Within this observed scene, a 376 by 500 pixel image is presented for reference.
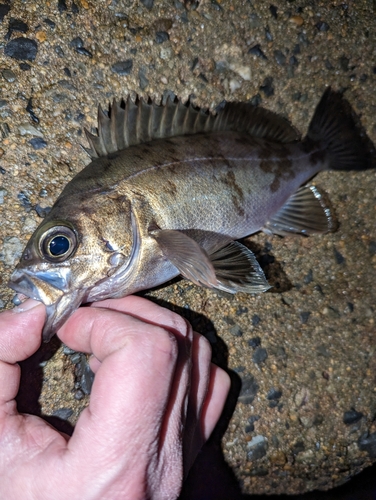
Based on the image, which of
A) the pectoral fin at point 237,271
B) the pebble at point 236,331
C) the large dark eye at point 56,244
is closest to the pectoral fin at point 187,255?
the pectoral fin at point 237,271

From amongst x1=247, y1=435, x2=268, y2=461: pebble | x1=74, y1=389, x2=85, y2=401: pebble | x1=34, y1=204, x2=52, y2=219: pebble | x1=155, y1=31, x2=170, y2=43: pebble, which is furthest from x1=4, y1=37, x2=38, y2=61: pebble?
x1=247, y1=435, x2=268, y2=461: pebble

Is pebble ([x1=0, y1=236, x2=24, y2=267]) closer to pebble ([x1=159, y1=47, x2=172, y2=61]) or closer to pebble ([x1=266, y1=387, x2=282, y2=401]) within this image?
pebble ([x1=159, y1=47, x2=172, y2=61])

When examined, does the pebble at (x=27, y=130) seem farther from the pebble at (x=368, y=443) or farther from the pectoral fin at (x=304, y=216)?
the pebble at (x=368, y=443)

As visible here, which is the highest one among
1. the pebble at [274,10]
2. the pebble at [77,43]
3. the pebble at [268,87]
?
the pebble at [274,10]

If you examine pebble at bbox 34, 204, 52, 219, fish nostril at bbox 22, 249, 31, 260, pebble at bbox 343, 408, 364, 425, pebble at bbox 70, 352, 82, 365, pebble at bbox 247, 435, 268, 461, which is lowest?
pebble at bbox 247, 435, 268, 461

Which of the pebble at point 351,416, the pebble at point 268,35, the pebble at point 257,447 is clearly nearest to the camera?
the pebble at point 257,447
